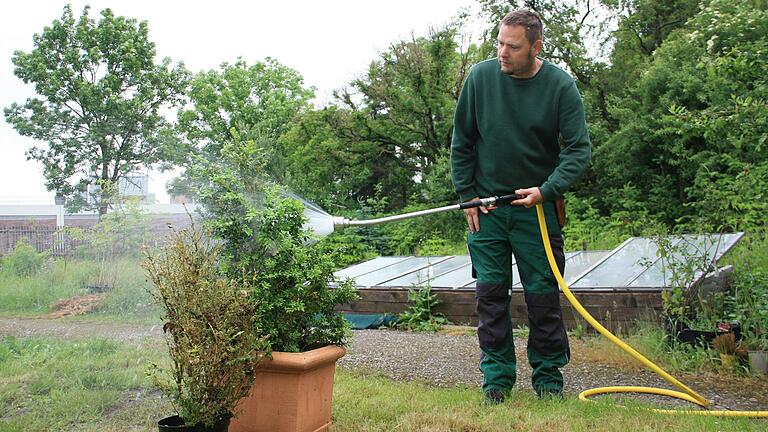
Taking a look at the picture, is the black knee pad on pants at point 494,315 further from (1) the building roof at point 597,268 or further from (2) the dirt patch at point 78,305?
(1) the building roof at point 597,268

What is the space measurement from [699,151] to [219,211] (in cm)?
1034

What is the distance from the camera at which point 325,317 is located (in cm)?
291

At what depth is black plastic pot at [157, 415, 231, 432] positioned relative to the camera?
222cm

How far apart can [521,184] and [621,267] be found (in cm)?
345

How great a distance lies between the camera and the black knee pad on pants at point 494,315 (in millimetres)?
3268

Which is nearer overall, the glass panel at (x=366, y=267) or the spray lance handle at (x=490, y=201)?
the spray lance handle at (x=490, y=201)

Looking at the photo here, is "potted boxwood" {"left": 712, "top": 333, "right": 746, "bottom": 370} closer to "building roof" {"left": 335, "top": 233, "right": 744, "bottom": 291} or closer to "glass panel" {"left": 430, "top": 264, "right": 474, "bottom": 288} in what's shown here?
"building roof" {"left": 335, "top": 233, "right": 744, "bottom": 291}

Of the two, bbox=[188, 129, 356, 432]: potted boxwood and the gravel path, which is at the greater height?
bbox=[188, 129, 356, 432]: potted boxwood

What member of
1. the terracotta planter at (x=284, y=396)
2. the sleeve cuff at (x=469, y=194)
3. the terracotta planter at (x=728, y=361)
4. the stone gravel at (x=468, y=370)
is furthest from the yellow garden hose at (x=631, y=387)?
the terracotta planter at (x=284, y=396)

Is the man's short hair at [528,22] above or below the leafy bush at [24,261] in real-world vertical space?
above

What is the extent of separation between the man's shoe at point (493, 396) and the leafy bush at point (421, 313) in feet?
10.5

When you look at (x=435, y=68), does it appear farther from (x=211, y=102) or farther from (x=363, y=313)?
(x=211, y=102)

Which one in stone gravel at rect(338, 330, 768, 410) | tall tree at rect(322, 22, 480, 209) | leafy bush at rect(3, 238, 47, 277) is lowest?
stone gravel at rect(338, 330, 768, 410)

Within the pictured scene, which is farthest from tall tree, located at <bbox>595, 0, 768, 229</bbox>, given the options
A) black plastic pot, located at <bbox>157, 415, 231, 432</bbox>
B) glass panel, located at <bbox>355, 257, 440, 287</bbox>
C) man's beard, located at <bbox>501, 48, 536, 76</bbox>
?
black plastic pot, located at <bbox>157, 415, 231, 432</bbox>
